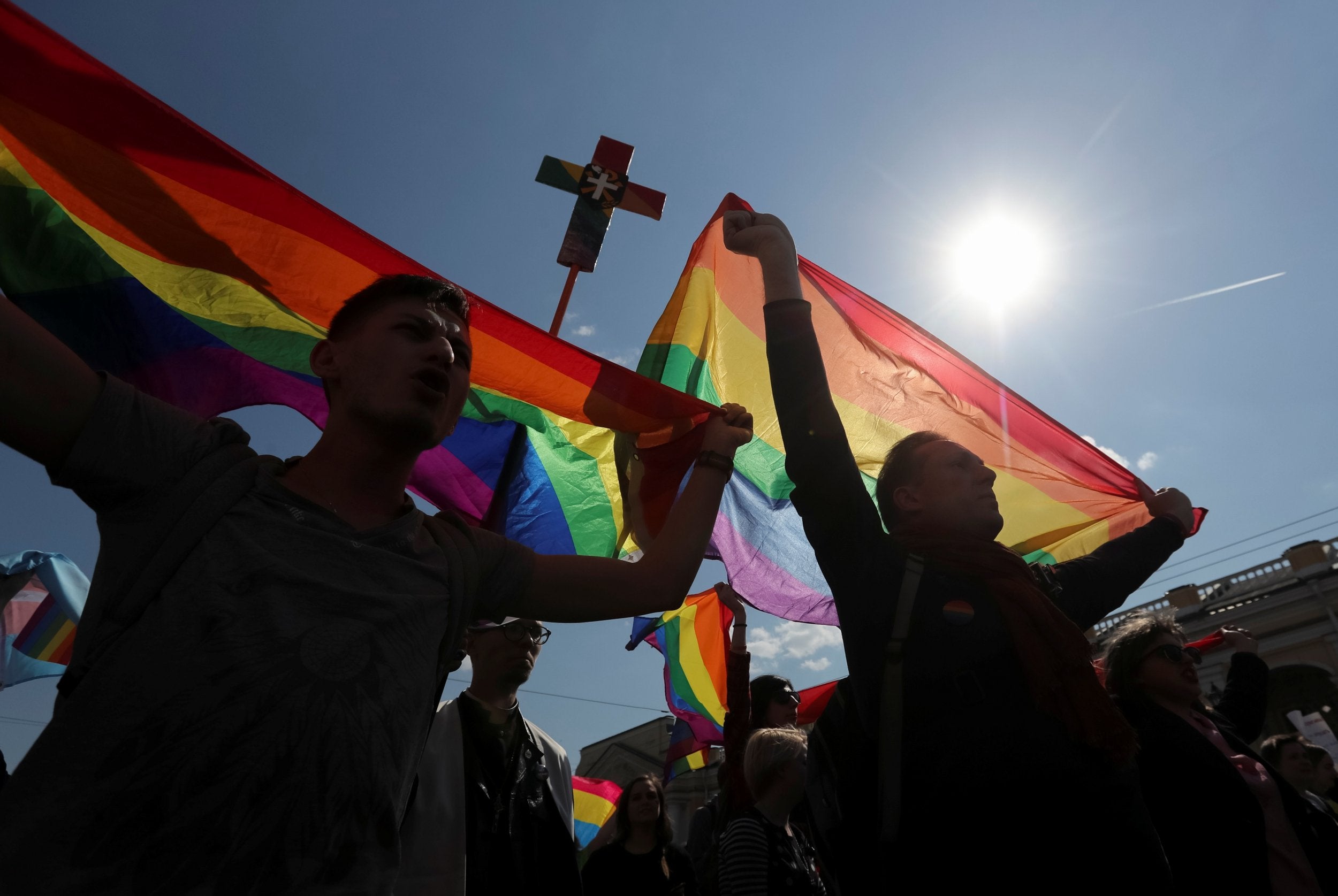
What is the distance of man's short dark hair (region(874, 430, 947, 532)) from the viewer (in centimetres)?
227

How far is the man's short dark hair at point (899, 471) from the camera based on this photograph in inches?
89.4

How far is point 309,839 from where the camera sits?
979 mm

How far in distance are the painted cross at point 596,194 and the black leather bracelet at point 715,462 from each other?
264 cm

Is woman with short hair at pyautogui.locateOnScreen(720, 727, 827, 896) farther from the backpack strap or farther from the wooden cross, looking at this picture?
the wooden cross

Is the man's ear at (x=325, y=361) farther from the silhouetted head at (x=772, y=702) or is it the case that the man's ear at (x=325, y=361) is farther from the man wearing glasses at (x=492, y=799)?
the silhouetted head at (x=772, y=702)

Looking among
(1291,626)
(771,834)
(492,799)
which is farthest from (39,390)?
(1291,626)

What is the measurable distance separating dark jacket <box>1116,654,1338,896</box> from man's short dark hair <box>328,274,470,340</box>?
7.38ft

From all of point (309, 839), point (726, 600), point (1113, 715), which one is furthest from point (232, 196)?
point (726, 600)

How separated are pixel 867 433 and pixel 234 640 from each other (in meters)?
2.80

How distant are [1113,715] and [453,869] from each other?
1.89 m

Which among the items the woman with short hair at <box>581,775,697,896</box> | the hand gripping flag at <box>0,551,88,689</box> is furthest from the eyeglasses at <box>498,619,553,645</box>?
the hand gripping flag at <box>0,551,88,689</box>

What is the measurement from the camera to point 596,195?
455cm

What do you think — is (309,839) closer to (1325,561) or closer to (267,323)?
(267,323)

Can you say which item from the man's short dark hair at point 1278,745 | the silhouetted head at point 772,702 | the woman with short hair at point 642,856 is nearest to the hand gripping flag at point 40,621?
the woman with short hair at point 642,856
